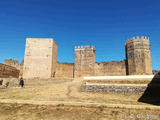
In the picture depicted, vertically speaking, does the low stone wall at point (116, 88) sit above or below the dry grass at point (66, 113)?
above

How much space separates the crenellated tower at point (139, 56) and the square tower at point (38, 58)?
15.1m

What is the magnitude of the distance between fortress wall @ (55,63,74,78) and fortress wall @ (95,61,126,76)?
19.3 ft

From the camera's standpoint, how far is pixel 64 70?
2630 centimetres

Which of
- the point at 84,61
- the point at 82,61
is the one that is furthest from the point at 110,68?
the point at 82,61

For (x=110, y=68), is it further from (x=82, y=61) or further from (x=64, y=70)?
(x=64, y=70)

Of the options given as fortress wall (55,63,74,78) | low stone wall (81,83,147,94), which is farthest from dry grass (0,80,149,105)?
fortress wall (55,63,74,78)

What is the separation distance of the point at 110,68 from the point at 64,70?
10.2 m

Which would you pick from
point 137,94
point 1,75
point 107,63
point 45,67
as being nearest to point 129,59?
point 107,63

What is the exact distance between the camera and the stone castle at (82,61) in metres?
20.0

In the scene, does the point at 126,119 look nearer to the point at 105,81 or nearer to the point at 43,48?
the point at 105,81

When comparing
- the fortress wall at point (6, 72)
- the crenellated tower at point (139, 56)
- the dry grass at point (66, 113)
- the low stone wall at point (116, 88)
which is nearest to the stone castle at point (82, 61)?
the crenellated tower at point (139, 56)

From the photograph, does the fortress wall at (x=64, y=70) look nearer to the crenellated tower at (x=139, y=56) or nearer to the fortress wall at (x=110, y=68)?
the fortress wall at (x=110, y=68)

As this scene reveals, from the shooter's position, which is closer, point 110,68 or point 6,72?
point 6,72

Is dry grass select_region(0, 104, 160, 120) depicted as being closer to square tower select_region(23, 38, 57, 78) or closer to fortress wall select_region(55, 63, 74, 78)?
square tower select_region(23, 38, 57, 78)
